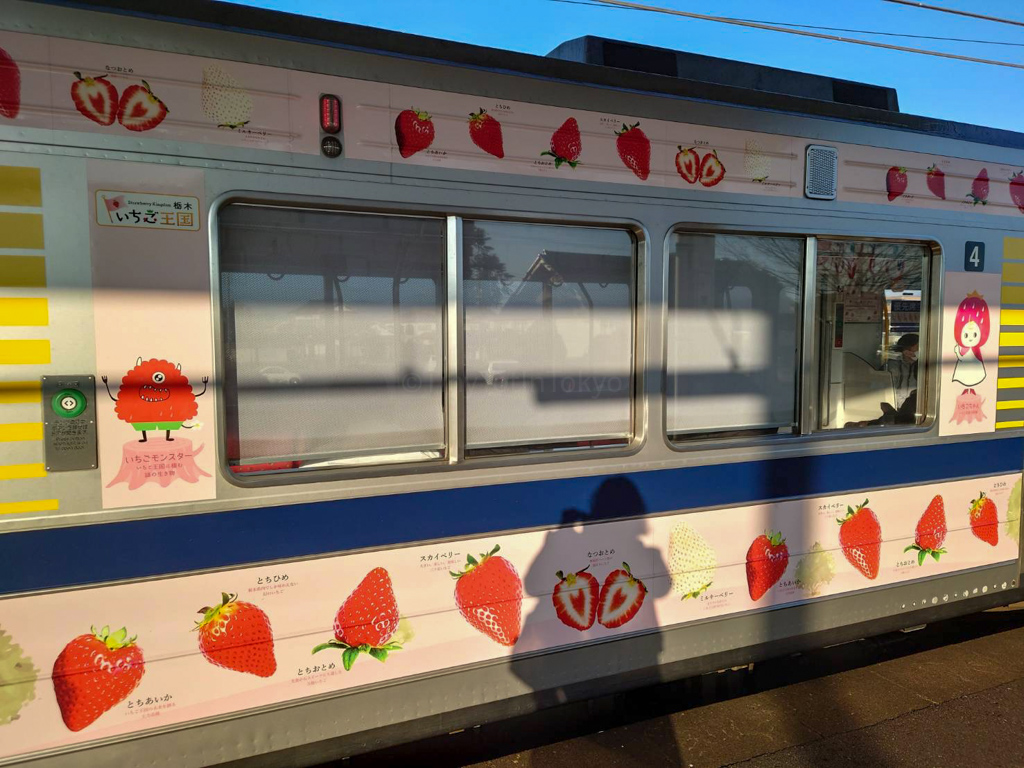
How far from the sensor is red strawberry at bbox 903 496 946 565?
12.2ft

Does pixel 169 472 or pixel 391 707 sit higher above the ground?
pixel 169 472

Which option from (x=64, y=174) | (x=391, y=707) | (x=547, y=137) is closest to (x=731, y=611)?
(x=391, y=707)

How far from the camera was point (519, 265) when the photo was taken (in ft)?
9.36

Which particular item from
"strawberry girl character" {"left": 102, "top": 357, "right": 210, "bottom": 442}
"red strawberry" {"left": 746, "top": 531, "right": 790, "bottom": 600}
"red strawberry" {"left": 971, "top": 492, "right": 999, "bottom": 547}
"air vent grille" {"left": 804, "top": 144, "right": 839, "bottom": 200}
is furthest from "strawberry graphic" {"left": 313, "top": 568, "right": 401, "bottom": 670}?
"red strawberry" {"left": 971, "top": 492, "right": 999, "bottom": 547}

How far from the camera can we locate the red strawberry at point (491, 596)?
2.71 metres

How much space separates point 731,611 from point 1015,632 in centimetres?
254

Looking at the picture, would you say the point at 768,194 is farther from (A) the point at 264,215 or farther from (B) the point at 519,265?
(A) the point at 264,215

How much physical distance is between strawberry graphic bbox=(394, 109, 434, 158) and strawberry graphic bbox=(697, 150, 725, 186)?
117 cm

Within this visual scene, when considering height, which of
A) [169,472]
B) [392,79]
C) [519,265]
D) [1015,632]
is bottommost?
[1015,632]

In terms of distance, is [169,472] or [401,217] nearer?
[169,472]

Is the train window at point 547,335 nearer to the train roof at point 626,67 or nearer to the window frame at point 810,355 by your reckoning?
the window frame at point 810,355

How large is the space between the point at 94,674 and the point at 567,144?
2.38 meters

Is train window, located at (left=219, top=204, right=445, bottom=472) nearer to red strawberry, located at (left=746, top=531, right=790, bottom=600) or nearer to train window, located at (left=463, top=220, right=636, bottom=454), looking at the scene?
train window, located at (left=463, top=220, right=636, bottom=454)

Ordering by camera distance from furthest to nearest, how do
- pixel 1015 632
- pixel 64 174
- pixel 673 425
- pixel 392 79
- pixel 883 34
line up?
pixel 883 34, pixel 1015 632, pixel 673 425, pixel 392 79, pixel 64 174
